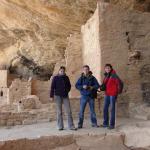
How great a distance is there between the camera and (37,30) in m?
12.3

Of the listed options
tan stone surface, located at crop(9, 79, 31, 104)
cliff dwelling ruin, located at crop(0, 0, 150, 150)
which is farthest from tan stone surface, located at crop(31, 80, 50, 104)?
tan stone surface, located at crop(9, 79, 31, 104)

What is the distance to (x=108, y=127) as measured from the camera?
6.11 meters

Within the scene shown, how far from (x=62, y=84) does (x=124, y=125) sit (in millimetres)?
1370

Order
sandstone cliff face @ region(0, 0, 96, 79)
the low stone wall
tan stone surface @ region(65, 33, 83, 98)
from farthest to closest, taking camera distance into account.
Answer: sandstone cliff face @ region(0, 0, 96, 79) → tan stone surface @ region(65, 33, 83, 98) → the low stone wall

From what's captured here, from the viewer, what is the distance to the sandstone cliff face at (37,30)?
31.8 feet

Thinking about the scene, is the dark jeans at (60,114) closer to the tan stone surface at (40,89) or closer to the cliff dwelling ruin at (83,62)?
the cliff dwelling ruin at (83,62)

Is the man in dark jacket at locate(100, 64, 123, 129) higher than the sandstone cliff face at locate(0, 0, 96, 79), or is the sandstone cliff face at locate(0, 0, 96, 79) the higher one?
the sandstone cliff face at locate(0, 0, 96, 79)

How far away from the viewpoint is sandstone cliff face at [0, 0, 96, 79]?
9.69 metres

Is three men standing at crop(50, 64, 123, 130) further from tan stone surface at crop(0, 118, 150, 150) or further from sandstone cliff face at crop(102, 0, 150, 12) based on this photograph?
sandstone cliff face at crop(102, 0, 150, 12)

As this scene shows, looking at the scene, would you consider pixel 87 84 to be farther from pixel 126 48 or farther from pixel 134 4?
pixel 134 4

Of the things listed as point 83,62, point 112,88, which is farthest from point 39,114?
point 83,62

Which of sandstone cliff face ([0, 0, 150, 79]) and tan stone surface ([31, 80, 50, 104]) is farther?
tan stone surface ([31, 80, 50, 104])

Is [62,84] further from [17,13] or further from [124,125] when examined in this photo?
[17,13]

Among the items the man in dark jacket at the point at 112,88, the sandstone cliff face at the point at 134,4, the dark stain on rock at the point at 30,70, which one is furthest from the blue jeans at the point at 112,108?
the dark stain on rock at the point at 30,70
